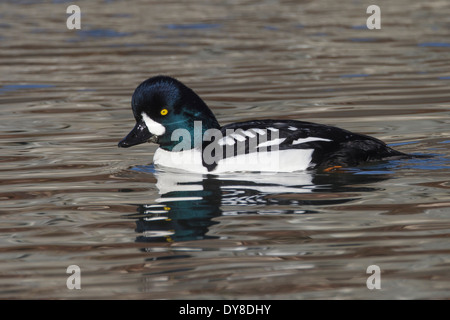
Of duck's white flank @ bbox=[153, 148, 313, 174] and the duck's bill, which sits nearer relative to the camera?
duck's white flank @ bbox=[153, 148, 313, 174]

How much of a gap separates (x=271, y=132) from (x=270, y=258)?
2.42 metres

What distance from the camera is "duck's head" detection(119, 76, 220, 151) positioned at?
8.35 m

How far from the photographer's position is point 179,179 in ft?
27.6

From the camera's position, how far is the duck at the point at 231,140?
819cm

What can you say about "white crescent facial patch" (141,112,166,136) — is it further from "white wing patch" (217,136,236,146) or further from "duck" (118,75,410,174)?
"white wing patch" (217,136,236,146)

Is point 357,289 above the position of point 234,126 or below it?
below

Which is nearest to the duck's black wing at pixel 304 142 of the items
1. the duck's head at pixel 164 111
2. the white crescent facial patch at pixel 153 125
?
the duck's head at pixel 164 111

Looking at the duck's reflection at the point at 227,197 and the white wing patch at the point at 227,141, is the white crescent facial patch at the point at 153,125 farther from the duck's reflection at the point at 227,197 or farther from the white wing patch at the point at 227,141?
the white wing patch at the point at 227,141

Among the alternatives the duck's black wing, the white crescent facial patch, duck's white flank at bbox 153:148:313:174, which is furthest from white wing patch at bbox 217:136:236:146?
the white crescent facial patch

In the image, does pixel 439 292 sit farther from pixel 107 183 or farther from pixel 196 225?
pixel 107 183

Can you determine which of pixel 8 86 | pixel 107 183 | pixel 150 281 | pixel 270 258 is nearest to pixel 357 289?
pixel 270 258

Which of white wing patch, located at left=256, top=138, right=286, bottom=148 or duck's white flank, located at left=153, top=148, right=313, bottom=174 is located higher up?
white wing patch, located at left=256, top=138, right=286, bottom=148

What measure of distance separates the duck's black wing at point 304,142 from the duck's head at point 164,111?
357mm

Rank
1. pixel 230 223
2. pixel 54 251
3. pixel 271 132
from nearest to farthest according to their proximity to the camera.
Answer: pixel 54 251, pixel 230 223, pixel 271 132
